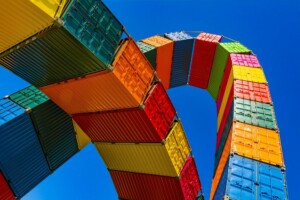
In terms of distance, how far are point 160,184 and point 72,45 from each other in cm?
1319

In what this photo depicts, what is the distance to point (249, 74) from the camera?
26.0 meters

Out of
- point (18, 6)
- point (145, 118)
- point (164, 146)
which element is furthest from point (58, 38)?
point (164, 146)

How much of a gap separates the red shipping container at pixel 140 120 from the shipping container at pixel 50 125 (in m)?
2.35

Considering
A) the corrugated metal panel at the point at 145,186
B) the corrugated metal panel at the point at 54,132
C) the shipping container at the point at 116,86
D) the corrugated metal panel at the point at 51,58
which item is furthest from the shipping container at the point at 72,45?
the corrugated metal panel at the point at 145,186

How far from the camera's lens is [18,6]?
12.0 metres

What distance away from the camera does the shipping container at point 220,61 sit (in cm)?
2994

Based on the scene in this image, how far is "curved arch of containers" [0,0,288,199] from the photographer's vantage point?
14352 millimetres

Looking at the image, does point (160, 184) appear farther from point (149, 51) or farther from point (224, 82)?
point (149, 51)

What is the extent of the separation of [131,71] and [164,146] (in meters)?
5.83

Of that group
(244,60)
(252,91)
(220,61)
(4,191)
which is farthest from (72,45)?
(220,61)

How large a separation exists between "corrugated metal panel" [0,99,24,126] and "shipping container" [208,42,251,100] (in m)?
20.8

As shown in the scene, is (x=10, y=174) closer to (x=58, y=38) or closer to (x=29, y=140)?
(x=29, y=140)

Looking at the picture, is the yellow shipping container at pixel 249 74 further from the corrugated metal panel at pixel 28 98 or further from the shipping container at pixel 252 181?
the corrugated metal panel at pixel 28 98

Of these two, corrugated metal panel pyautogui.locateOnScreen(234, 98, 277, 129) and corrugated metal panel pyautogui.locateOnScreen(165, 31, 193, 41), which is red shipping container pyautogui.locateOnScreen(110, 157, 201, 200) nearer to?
corrugated metal panel pyautogui.locateOnScreen(234, 98, 277, 129)
